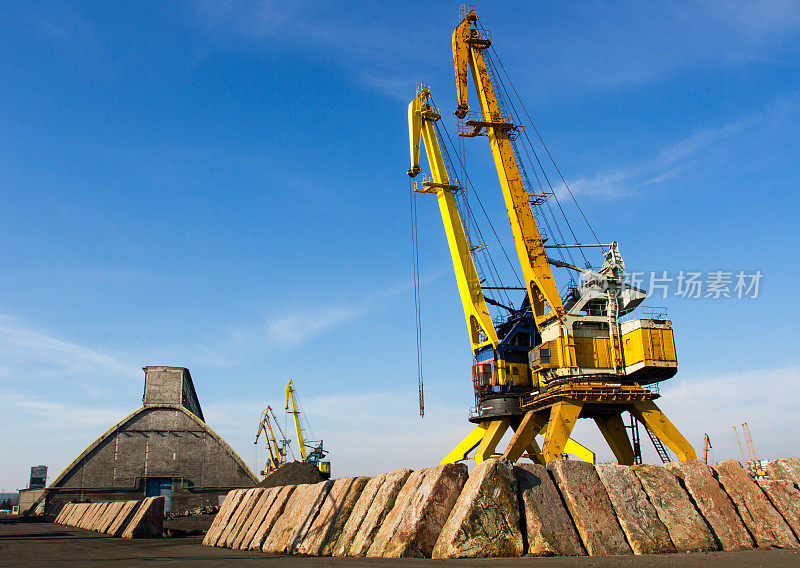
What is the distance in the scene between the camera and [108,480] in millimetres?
52969

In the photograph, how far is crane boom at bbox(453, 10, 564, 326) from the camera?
3325 cm

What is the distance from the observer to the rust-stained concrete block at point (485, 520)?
8.96 metres

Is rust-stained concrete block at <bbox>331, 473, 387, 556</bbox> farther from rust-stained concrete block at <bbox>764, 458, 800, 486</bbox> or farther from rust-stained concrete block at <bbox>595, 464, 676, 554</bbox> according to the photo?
rust-stained concrete block at <bbox>764, 458, 800, 486</bbox>

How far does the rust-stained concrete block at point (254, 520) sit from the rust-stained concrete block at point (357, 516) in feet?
13.2

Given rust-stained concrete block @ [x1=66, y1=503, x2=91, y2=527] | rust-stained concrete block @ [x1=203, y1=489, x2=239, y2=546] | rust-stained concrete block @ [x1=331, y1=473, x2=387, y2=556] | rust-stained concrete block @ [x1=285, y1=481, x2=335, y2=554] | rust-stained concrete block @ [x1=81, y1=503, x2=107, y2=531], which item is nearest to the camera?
rust-stained concrete block @ [x1=331, y1=473, x2=387, y2=556]

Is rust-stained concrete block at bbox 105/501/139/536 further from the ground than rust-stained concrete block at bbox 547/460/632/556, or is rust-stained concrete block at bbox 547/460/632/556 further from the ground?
rust-stained concrete block at bbox 547/460/632/556

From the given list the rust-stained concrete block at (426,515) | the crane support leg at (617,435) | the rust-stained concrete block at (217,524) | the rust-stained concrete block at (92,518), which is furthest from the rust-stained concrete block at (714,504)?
the rust-stained concrete block at (92,518)

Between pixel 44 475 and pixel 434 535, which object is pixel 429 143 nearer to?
pixel 434 535

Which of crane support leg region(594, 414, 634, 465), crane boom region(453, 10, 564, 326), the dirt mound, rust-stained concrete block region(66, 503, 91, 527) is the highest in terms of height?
crane boom region(453, 10, 564, 326)

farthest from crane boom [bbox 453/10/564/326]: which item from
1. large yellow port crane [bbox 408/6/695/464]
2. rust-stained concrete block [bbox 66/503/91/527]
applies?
rust-stained concrete block [bbox 66/503/91/527]

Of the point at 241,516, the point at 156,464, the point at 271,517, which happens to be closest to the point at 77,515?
the point at 156,464

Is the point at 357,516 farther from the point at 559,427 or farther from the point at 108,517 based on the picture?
the point at 559,427

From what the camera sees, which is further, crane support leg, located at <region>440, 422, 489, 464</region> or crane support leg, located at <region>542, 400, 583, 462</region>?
crane support leg, located at <region>440, 422, 489, 464</region>

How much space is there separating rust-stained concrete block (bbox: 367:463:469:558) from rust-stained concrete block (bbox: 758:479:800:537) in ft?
18.0
